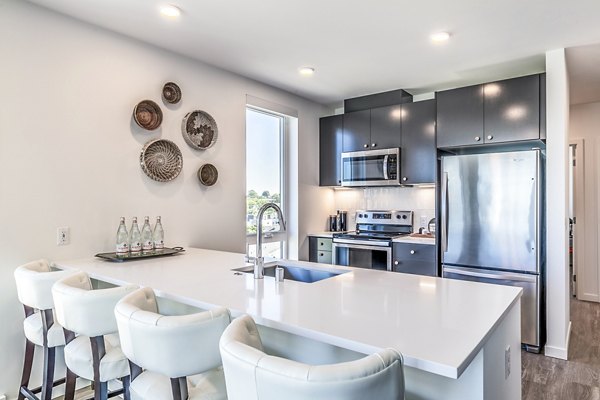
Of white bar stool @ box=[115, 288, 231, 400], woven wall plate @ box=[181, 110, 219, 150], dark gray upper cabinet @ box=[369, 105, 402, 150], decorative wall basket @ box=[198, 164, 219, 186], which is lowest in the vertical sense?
white bar stool @ box=[115, 288, 231, 400]

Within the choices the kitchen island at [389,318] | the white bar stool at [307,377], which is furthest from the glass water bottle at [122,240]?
the white bar stool at [307,377]

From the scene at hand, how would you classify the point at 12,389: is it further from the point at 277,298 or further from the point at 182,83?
the point at 182,83

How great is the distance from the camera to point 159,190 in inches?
116

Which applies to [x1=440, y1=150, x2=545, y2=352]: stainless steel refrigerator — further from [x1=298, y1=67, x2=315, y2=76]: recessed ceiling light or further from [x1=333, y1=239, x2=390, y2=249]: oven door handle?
[x1=298, y1=67, x2=315, y2=76]: recessed ceiling light

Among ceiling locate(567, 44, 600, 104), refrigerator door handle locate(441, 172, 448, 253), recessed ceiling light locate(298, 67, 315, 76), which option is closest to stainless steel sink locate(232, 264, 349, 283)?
refrigerator door handle locate(441, 172, 448, 253)

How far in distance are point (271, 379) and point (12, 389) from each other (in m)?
2.21

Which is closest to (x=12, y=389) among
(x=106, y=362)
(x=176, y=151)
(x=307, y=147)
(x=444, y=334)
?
(x=106, y=362)

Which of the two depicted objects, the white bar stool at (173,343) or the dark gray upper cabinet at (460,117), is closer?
the white bar stool at (173,343)

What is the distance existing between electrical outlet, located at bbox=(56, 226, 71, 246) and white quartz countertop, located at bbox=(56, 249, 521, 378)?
0.20m

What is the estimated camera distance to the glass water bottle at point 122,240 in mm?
2447

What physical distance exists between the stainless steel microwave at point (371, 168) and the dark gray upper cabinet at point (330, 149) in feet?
0.44

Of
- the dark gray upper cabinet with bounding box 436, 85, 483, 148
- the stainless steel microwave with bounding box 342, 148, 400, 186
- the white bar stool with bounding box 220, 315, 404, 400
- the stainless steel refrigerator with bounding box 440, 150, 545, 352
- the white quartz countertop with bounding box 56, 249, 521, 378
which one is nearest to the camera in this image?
the white bar stool with bounding box 220, 315, 404, 400

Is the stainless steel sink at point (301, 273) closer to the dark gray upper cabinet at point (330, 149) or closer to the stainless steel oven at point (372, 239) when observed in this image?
the stainless steel oven at point (372, 239)

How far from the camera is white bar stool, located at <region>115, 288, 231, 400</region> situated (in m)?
1.17
